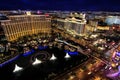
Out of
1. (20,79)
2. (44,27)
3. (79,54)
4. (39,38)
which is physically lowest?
(20,79)

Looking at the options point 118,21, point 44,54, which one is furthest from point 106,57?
point 118,21

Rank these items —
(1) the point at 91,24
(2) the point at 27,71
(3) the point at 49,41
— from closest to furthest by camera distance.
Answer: (2) the point at 27,71
(3) the point at 49,41
(1) the point at 91,24

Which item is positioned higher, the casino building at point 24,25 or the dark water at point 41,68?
the casino building at point 24,25

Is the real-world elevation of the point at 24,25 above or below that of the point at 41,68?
above

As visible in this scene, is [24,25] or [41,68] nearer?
[41,68]

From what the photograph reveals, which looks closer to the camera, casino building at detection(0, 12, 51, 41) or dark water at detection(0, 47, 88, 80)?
dark water at detection(0, 47, 88, 80)

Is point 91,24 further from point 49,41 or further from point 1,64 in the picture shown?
point 1,64

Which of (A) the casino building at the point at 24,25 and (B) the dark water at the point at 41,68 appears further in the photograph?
(A) the casino building at the point at 24,25

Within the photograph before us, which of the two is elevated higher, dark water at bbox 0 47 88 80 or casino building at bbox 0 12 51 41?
casino building at bbox 0 12 51 41
